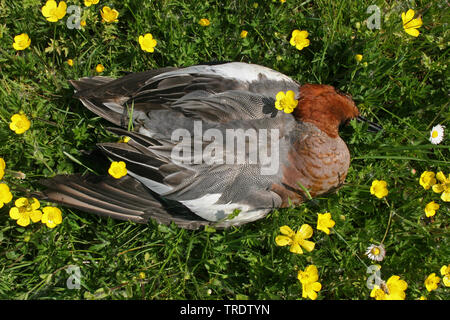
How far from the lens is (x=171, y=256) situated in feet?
10.5

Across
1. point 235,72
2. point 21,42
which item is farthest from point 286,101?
point 21,42

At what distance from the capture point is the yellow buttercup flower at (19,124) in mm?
3082

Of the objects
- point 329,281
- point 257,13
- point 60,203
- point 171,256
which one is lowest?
point 329,281

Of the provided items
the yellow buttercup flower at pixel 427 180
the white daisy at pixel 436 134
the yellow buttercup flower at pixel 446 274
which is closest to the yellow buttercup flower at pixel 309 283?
the yellow buttercup flower at pixel 446 274

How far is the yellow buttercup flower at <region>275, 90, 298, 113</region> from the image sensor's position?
9.56 ft

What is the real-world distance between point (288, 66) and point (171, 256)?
2.03 metres

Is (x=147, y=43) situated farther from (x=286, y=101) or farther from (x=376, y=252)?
(x=376, y=252)

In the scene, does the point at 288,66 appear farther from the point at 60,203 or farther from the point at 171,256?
the point at 60,203

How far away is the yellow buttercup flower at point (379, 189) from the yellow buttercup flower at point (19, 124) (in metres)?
2.79

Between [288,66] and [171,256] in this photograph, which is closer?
[171,256]

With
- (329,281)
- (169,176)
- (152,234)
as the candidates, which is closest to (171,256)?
(152,234)

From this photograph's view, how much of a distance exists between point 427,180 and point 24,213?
10.5 ft

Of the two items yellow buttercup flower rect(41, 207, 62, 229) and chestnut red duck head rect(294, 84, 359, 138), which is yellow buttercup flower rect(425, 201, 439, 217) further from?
yellow buttercup flower rect(41, 207, 62, 229)

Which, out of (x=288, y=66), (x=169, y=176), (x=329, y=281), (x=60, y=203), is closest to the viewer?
(x=169, y=176)
